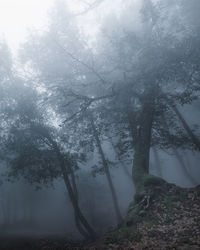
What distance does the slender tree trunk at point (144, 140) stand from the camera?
404 inches

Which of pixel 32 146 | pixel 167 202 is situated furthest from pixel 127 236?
pixel 32 146

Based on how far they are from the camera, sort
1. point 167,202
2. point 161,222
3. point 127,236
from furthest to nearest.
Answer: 1. point 167,202
2. point 161,222
3. point 127,236

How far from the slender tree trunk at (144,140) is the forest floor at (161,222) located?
1.89m

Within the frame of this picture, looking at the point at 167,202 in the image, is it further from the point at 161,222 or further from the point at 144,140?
the point at 144,140

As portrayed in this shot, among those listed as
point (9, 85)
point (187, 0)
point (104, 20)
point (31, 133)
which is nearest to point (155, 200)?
point (31, 133)

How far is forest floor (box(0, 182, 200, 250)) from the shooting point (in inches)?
211

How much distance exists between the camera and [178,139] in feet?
40.4

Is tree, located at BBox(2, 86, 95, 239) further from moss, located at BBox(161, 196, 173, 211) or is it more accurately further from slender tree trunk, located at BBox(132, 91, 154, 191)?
moss, located at BBox(161, 196, 173, 211)

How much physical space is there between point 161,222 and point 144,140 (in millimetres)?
4921

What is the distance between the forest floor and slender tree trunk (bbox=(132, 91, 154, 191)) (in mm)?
1889

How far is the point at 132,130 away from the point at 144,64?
3.53 meters

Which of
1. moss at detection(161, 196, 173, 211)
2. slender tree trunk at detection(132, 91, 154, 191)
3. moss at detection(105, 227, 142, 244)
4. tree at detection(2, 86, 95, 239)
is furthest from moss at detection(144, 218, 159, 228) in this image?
tree at detection(2, 86, 95, 239)

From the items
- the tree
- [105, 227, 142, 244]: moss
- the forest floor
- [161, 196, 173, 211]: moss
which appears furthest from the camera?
the tree

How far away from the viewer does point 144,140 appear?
10938mm
